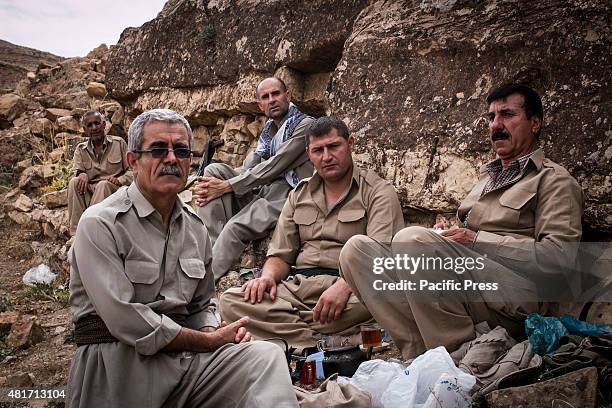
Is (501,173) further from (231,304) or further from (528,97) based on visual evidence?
(231,304)

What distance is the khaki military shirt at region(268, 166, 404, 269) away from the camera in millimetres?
4121

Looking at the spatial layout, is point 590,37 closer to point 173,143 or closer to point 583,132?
point 583,132

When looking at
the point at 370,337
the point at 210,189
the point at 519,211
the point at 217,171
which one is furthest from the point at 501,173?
the point at 217,171

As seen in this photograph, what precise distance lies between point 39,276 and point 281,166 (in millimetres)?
3909

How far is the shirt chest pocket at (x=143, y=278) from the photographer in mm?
2438

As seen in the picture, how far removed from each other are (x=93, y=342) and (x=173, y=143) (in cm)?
90

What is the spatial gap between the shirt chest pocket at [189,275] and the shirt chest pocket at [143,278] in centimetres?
13

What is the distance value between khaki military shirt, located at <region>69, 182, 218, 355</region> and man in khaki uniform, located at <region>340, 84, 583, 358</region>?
1131mm

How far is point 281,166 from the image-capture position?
5.38 m

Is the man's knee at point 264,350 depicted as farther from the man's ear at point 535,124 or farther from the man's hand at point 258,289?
the man's ear at point 535,124

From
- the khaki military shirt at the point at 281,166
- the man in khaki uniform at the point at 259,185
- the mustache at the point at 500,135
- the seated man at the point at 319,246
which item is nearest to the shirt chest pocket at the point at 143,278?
the seated man at the point at 319,246

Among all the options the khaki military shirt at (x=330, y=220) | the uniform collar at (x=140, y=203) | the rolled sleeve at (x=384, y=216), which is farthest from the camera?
the khaki military shirt at (x=330, y=220)

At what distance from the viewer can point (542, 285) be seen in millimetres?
3270

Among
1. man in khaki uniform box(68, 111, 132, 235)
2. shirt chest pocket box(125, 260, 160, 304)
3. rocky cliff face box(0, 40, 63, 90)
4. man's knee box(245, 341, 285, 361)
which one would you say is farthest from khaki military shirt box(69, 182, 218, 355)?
rocky cliff face box(0, 40, 63, 90)
